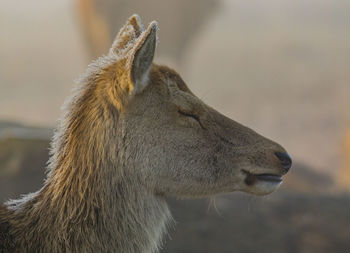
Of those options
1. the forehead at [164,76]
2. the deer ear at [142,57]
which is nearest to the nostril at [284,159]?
the forehead at [164,76]

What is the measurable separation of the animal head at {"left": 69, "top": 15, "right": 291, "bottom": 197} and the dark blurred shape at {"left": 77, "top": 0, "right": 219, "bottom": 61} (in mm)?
15750

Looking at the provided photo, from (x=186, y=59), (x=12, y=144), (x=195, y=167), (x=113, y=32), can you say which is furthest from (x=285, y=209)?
(x=186, y=59)

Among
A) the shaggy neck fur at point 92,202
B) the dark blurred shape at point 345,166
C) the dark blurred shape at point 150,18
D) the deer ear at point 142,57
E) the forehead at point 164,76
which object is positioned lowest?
the dark blurred shape at point 345,166

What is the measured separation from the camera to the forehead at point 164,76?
3146mm

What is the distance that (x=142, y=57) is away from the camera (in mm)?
2908

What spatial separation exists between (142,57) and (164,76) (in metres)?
0.30

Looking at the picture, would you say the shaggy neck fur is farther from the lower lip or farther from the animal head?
the lower lip

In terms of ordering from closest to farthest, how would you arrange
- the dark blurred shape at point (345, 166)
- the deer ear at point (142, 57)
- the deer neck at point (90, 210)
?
the deer ear at point (142, 57)
the deer neck at point (90, 210)
the dark blurred shape at point (345, 166)

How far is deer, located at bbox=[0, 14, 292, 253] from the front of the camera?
9.84 ft

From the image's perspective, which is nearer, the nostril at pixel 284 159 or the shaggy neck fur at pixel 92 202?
the shaggy neck fur at pixel 92 202

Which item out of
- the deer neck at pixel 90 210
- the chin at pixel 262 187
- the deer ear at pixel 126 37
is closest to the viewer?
the deer neck at pixel 90 210

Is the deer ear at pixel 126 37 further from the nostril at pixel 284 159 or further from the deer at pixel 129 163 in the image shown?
the nostril at pixel 284 159

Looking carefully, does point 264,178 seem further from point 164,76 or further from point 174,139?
point 164,76

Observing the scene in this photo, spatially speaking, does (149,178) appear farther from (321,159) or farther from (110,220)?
(321,159)
